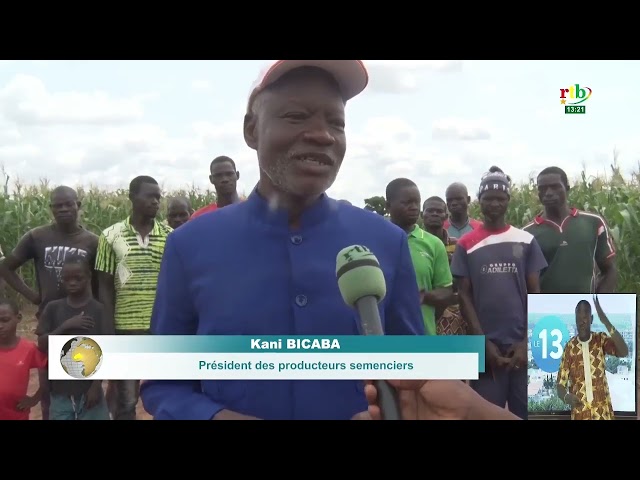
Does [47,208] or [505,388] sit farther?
[47,208]

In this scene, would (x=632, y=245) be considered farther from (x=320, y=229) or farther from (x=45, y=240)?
(x=45, y=240)

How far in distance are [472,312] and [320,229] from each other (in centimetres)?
110

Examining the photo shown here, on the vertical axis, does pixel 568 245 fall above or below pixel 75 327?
above

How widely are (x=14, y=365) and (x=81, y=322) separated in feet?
1.69

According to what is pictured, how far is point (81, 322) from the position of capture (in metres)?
4.23

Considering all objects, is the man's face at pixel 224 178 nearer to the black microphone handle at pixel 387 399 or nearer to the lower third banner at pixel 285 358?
the lower third banner at pixel 285 358

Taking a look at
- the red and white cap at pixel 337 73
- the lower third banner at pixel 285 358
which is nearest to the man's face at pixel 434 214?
the lower third banner at pixel 285 358

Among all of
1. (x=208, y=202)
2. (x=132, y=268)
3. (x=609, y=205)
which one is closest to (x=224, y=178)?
(x=208, y=202)

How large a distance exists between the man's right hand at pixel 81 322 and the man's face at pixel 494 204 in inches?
91.7

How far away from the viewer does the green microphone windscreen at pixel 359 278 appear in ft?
10.2

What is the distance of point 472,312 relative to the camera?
4.25 meters

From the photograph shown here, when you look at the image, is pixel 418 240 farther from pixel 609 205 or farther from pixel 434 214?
pixel 609 205
